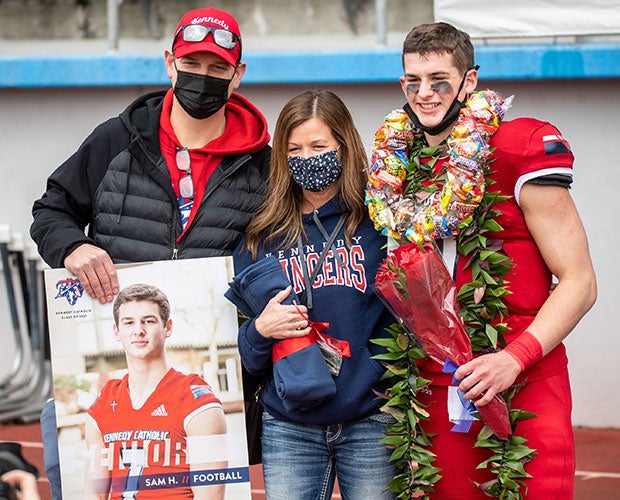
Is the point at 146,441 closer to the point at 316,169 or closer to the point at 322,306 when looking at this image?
the point at 322,306

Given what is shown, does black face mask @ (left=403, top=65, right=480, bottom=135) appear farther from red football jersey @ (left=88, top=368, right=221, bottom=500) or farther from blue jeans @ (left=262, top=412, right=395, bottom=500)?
red football jersey @ (left=88, top=368, right=221, bottom=500)

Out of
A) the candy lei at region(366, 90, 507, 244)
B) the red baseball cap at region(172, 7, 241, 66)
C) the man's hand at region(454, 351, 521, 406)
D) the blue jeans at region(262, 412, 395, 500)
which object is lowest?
the blue jeans at region(262, 412, 395, 500)

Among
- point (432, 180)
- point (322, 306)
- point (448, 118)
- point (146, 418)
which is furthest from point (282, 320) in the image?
point (448, 118)

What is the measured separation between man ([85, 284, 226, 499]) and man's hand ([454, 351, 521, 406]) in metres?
0.89

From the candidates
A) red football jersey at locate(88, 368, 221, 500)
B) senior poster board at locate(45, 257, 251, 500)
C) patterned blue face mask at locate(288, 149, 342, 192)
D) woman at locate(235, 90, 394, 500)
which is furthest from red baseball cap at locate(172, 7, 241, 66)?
red football jersey at locate(88, 368, 221, 500)

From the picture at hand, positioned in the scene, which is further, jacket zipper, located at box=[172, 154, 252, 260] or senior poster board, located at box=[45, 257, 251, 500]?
jacket zipper, located at box=[172, 154, 252, 260]

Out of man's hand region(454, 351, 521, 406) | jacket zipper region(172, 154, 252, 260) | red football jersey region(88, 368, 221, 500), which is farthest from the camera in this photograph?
jacket zipper region(172, 154, 252, 260)

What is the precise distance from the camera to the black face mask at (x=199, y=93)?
3.55m

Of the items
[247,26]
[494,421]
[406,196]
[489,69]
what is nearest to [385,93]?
[489,69]

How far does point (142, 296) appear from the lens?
133 inches

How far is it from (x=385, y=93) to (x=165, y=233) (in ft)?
13.5

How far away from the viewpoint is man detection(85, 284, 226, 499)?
10.8 ft

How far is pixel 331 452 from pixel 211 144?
1.20 metres

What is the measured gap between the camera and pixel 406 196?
10.9 ft
